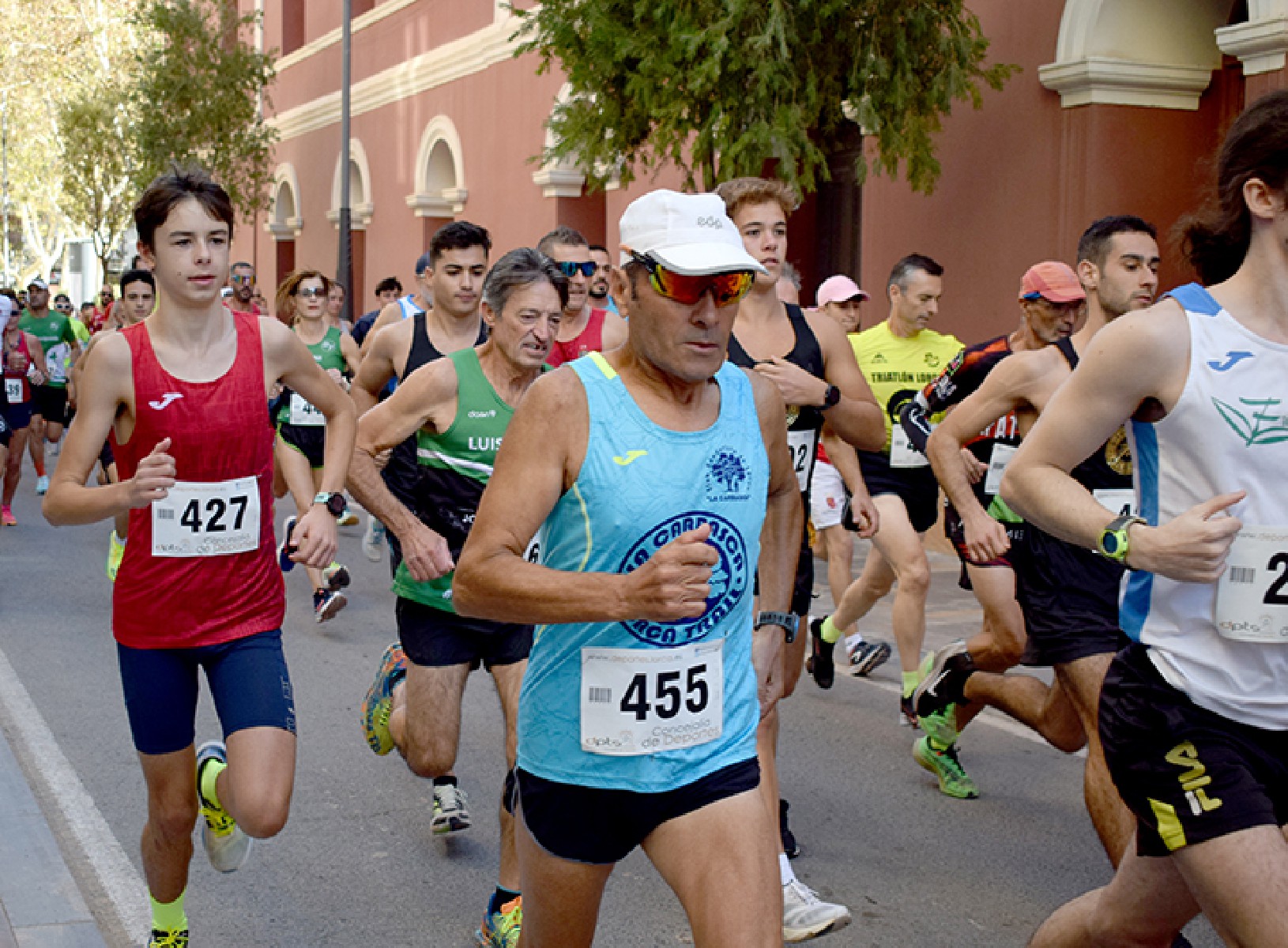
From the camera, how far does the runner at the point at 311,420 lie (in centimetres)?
951

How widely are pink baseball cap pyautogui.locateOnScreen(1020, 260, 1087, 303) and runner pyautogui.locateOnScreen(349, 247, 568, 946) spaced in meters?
1.92

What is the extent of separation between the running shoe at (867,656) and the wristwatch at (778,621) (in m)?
4.72

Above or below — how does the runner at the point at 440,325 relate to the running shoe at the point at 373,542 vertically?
above

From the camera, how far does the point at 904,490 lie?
8.35 metres

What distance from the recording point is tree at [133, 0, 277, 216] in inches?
1184

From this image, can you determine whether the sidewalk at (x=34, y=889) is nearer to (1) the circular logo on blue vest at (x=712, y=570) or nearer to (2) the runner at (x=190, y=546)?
(2) the runner at (x=190, y=546)

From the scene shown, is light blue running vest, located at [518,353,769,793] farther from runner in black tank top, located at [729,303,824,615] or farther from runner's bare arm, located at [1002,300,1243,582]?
runner in black tank top, located at [729,303,824,615]

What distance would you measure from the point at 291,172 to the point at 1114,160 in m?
23.1

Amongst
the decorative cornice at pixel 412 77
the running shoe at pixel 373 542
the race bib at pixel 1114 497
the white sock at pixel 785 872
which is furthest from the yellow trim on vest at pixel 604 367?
the decorative cornice at pixel 412 77

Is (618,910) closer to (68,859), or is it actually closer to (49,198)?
(68,859)

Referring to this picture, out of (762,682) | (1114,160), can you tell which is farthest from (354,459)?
(1114,160)

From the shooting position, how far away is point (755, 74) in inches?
413

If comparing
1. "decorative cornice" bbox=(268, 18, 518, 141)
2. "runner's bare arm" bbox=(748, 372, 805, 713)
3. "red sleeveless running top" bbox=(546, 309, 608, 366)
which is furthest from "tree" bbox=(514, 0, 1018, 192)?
"decorative cornice" bbox=(268, 18, 518, 141)

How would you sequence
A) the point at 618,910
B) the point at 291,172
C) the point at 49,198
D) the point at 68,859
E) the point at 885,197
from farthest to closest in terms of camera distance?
the point at 49,198 → the point at 291,172 → the point at 885,197 → the point at 68,859 → the point at 618,910
